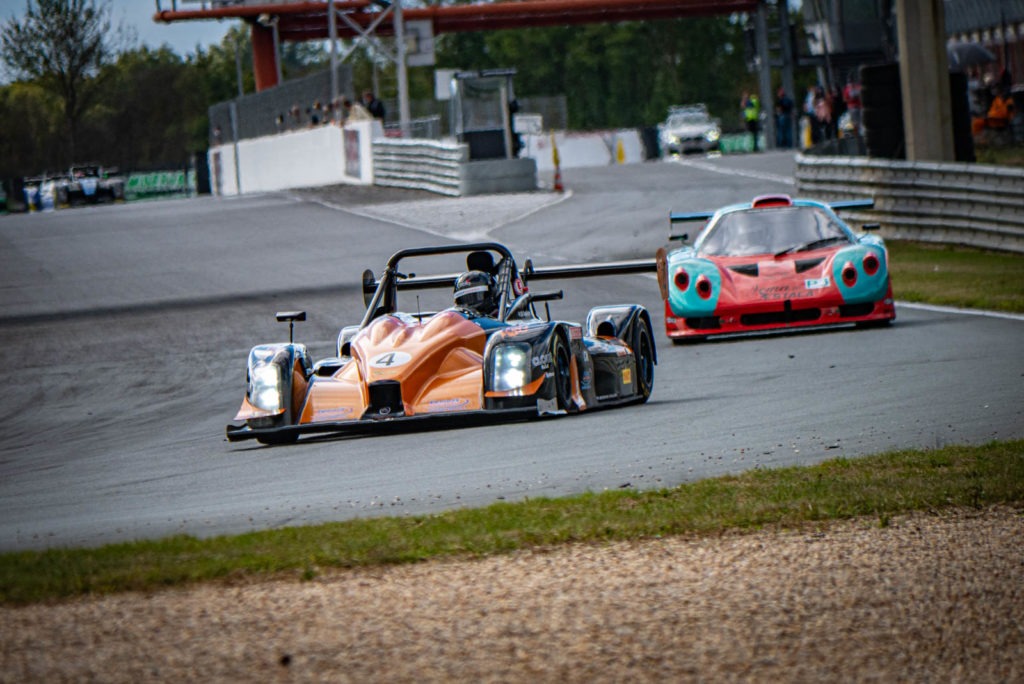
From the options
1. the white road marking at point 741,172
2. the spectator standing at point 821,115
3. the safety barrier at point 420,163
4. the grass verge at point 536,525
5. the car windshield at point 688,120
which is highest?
the car windshield at point 688,120

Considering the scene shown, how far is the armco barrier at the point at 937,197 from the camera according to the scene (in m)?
20.6

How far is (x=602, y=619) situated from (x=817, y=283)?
31.7ft

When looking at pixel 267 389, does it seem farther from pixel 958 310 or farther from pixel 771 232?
pixel 958 310

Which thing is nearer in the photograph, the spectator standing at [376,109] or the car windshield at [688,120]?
the spectator standing at [376,109]

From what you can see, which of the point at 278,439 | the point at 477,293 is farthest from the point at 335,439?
the point at 477,293

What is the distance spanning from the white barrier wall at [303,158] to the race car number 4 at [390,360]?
30.5 metres

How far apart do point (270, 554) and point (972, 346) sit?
790cm

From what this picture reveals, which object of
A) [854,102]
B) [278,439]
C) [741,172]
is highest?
[854,102]

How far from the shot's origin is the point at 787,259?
1476 centimetres

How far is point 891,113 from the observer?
→ 2620 centimetres

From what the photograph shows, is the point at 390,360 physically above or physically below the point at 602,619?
above

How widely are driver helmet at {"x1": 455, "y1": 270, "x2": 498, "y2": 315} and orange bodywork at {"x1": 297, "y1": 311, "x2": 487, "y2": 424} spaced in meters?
0.69

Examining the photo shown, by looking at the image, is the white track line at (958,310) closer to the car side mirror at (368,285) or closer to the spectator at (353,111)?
the car side mirror at (368,285)

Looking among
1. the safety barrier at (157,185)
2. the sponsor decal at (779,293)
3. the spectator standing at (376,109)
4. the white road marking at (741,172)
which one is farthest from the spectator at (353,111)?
the sponsor decal at (779,293)
